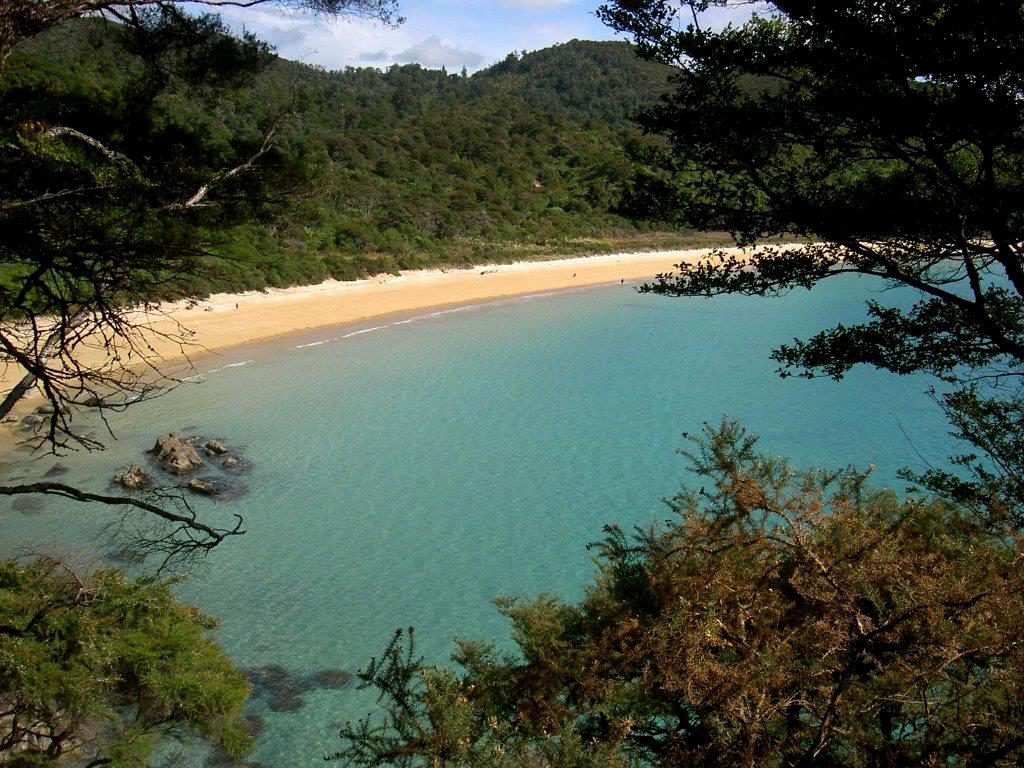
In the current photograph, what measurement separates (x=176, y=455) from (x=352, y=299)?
12630 millimetres

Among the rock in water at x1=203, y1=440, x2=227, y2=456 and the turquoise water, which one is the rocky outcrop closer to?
the turquoise water

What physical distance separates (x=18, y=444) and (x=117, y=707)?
735 centimetres

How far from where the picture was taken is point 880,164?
552cm

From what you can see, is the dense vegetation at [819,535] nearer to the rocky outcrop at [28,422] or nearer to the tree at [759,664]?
the tree at [759,664]

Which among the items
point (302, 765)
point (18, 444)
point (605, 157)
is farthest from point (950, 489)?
point (605, 157)

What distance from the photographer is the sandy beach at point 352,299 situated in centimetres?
1677

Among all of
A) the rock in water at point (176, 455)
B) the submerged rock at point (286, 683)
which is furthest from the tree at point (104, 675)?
the rock in water at point (176, 455)

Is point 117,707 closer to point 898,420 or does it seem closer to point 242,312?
point 898,420

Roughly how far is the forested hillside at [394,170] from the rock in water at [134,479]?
3211 millimetres

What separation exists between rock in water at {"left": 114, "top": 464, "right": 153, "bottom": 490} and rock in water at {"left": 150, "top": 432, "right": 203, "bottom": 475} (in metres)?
0.45

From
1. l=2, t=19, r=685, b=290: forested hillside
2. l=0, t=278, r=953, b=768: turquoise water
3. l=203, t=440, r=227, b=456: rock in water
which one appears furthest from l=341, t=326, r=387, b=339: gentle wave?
l=203, t=440, r=227, b=456: rock in water

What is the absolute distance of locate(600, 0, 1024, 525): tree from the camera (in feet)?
13.0

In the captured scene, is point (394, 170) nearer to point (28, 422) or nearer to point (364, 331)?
point (364, 331)

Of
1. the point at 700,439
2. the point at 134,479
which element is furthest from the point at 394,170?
the point at 700,439
